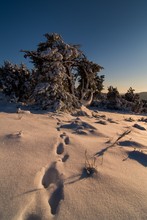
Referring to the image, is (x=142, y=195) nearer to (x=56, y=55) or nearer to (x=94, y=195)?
(x=94, y=195)

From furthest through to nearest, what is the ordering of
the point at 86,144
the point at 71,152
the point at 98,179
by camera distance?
1. the point at 86,144
2. the point at 71,152
3. the point at 98,179

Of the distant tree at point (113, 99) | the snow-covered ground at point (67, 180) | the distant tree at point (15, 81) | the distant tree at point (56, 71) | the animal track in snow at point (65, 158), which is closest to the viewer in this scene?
the snow-covered ground at point (67, 180)

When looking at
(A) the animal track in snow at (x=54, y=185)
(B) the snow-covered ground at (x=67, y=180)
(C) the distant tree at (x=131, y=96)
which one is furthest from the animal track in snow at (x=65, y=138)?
(C) the distant tree at (x=131, y=96)

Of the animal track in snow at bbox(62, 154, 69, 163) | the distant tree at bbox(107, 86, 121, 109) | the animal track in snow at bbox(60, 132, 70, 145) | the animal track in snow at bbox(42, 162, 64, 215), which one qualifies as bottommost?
the animal track in snow at bbox(42, 162, 64, 215)

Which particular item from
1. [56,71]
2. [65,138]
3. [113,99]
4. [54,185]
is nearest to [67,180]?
[54,185]

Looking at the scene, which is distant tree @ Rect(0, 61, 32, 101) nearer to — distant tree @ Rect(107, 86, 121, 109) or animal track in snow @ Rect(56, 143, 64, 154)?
animal track in snow @ Rect(56, 143, 64, 154)

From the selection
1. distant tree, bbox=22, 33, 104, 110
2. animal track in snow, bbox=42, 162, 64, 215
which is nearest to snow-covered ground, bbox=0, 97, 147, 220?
animal track in snow, bbox=42, 162, 64, 215

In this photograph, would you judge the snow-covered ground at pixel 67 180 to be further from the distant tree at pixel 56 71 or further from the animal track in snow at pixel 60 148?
the distant tree at pixel 56 71

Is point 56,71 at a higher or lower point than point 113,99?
higher

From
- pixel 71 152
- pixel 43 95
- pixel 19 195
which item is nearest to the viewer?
pixel 19 195

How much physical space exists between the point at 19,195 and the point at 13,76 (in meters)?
6.05

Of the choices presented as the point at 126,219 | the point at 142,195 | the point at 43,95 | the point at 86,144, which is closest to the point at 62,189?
the point at 126,219

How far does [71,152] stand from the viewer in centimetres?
222

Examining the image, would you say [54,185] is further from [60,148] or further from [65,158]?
[60,148]
